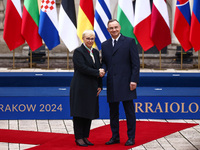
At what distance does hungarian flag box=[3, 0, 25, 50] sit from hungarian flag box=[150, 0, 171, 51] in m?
3.48

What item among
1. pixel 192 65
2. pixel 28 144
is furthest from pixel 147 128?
pixel 192 65

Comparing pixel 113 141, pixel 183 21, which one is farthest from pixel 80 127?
pixel 183 21

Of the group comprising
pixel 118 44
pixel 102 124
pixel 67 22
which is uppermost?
pixel 67 22

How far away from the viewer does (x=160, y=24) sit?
13.3 m

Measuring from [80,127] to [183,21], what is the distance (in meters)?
7.70

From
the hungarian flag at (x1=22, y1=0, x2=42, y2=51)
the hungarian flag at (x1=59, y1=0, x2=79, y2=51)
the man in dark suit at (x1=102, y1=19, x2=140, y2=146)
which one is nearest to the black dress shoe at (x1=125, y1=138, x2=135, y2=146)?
the man in dark suit at (x1=102, y1=19, x2=140, y2=146)

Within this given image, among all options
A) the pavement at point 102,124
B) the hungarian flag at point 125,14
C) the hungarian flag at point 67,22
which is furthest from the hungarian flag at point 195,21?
the pavement at point 102,124

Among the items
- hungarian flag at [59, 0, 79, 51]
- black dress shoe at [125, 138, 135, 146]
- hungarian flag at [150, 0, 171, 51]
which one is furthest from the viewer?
hungarian flag at [59, 0, 79, 51]

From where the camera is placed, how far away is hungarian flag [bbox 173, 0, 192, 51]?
43.5 ft

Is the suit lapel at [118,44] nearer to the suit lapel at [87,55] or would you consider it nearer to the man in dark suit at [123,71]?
the man in dark suit at [123,71]

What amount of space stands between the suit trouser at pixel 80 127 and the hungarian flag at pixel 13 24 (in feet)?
24.0

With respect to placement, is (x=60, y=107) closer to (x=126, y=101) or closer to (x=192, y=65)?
(x=126, y=101)

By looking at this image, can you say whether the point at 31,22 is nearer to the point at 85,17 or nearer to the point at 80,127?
the point at 85,17

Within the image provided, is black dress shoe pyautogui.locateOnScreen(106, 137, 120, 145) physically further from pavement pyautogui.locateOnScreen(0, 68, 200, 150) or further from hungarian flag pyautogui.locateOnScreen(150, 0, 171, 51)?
hungarian flag pyautogui.locateOnScreen(150, 0, 171, 51)
